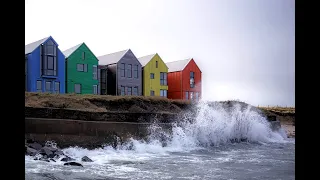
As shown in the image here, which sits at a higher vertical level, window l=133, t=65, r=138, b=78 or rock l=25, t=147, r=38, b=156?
window l=133, t=65, r=138, b=78

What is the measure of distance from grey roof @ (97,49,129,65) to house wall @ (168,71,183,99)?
191 inches

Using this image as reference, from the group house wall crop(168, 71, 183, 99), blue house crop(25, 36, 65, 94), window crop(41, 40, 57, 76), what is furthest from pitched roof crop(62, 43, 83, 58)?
house wall crop(168, 71, 183, 99)

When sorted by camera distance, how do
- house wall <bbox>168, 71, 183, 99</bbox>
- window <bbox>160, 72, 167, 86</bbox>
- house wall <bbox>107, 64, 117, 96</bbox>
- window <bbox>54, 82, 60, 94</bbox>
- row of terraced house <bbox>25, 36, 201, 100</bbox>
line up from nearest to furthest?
row of terraced house <bbox>25, 36, 201, 100</bbox>, window <bbox>54, 82, 60, 94</bbox>, house wall <bbox>107, 64, 117, 96</bbox>, window <bbox>160, 72, 167, 86</bbox>, house wall <bbox>168, 71, 183, 99</bbox>

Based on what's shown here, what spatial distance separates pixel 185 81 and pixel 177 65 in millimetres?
2156

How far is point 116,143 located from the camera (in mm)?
12438

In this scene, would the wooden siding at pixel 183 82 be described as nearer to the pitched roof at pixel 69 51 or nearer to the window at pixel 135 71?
the window at pixel 135 71

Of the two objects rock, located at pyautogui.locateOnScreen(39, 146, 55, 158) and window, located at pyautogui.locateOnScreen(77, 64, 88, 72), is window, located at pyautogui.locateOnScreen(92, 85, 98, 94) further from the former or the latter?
rock, located at pyautogui.locateOnScreen(39, 146, 55, 158)

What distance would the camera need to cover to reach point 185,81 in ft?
84.9

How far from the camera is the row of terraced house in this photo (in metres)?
20.3

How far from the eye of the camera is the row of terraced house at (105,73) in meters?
20.3

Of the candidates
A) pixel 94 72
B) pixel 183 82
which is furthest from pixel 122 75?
pixel 183 82
